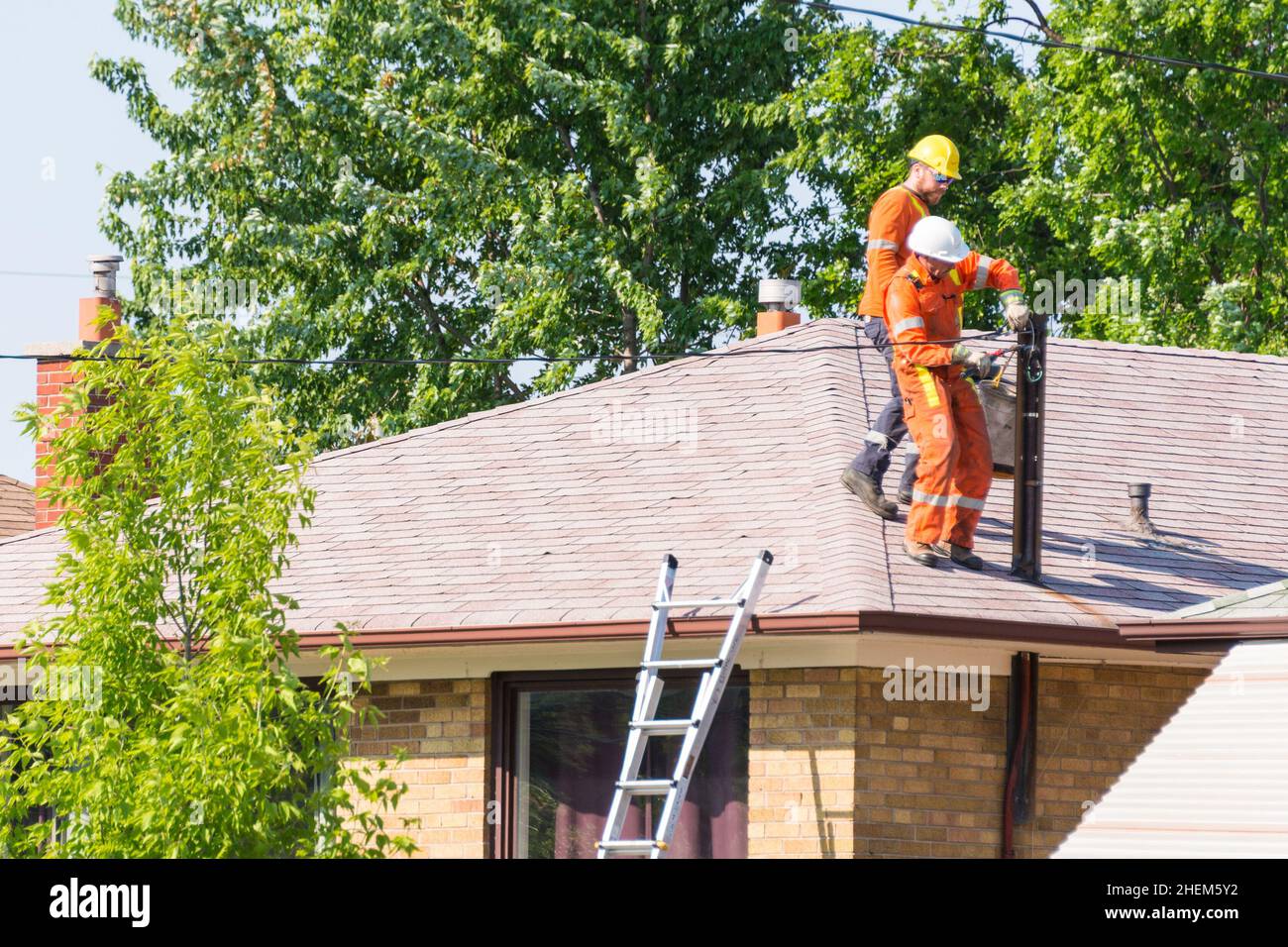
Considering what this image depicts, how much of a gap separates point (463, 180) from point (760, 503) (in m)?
15.5

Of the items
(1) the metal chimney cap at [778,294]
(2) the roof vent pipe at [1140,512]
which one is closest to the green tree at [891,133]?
(1) the metal chimney cap at [778,294]

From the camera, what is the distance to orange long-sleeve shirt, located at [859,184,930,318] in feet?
37.3

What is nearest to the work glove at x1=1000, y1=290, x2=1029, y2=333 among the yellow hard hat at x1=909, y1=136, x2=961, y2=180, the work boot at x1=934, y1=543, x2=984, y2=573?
the yellow hard hat at x1=909, y1=136, x2=961, y2=180

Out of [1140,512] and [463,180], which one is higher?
[463,180]

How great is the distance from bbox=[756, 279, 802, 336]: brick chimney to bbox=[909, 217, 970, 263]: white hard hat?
5016 millimetres

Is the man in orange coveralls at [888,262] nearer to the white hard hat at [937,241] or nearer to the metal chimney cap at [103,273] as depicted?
the white hard hat at [937,241]

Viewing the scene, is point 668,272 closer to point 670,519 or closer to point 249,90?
point 249,90

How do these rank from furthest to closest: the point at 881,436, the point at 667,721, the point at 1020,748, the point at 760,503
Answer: the point at 760,503 → the point at 881,436 → the point at 1020,748 → the point at 667,721

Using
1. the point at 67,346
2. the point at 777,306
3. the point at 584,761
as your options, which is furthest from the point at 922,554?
the point at 67,346

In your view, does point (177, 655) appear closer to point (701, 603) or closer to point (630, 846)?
point (630, 846)

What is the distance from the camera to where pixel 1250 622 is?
9.35 m

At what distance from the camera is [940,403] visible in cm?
1081

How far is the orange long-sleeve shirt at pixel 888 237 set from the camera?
1138cm
